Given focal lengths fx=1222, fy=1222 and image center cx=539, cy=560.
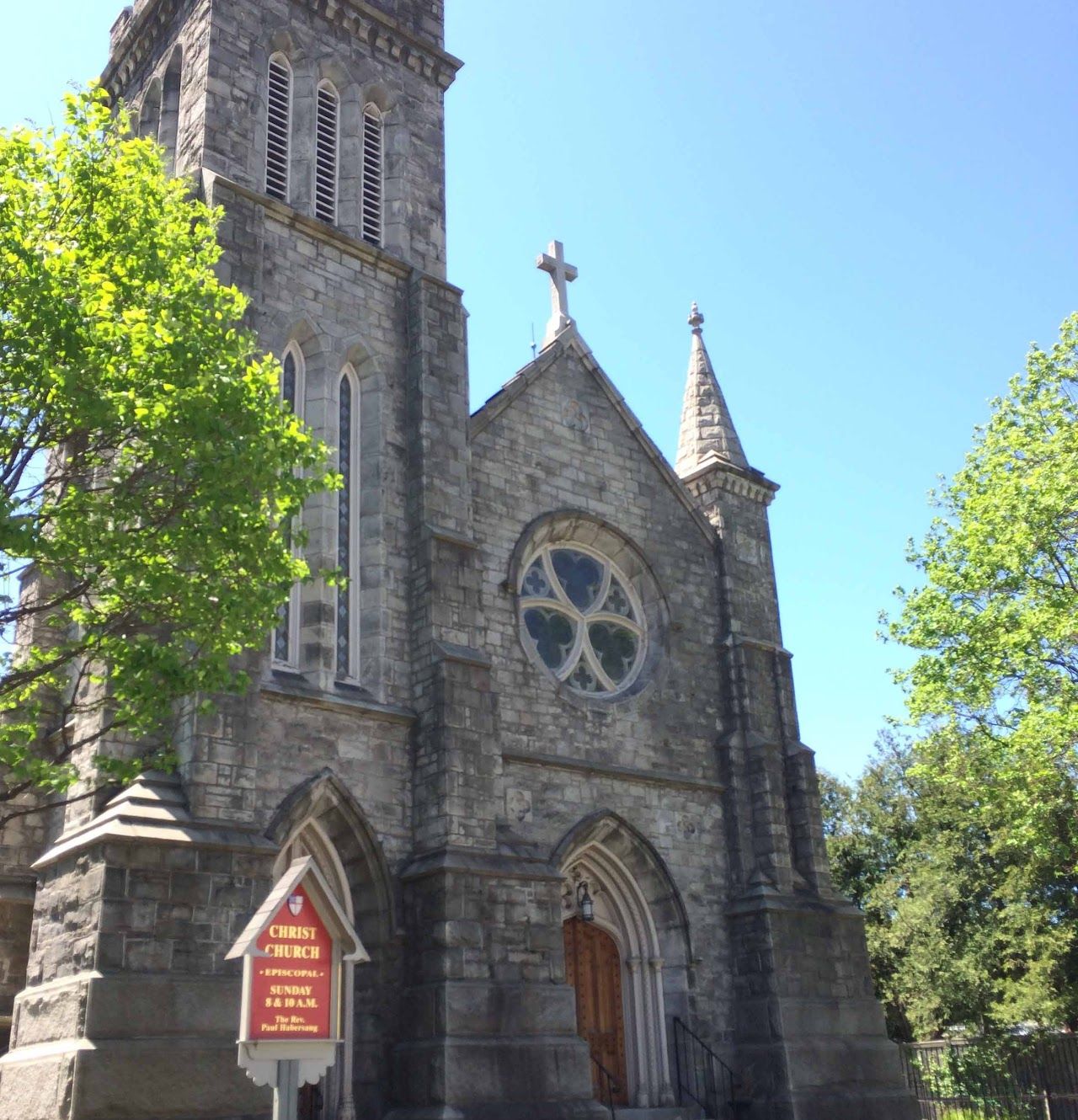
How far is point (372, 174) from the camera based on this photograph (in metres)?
19.7

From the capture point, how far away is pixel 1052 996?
25969 mm

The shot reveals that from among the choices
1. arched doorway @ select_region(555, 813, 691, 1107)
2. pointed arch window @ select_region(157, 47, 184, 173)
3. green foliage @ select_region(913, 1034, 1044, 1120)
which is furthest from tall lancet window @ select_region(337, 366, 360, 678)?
green foliage @ select_region(913, 1034, 1044, 1120)

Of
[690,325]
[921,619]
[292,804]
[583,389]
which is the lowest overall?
[292,804]

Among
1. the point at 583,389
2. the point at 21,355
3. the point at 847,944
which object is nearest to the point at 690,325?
the point at 583,389

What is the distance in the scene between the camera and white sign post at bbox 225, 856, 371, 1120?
7.78 metres

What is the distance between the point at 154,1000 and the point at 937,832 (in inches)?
969

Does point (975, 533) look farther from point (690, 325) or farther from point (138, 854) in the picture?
point (138, 854)

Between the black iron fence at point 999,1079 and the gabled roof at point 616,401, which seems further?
the black iron fence at point 999,1079

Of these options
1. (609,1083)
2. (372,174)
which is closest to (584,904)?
(609,1083)

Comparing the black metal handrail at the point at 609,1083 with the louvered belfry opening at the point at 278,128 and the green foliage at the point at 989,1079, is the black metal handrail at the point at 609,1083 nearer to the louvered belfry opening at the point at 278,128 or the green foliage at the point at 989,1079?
the green foliage at the point at 989,1079

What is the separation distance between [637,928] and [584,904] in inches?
43.4

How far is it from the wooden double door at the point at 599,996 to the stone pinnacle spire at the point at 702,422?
8.60m

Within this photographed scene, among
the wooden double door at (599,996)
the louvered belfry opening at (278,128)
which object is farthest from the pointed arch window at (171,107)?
the wooden double door at (599,996)

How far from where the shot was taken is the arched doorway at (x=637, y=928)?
680 inches
